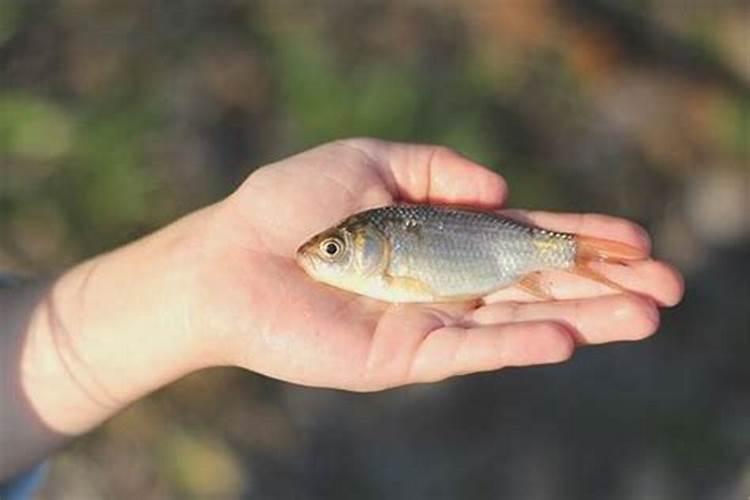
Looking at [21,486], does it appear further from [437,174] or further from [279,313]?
[437,174]

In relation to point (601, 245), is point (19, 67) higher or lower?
lower

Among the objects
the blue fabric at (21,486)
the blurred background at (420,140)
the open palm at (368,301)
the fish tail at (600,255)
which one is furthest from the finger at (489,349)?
the blurred background at (420,140)

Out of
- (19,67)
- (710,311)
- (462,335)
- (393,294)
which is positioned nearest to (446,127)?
(710,311)

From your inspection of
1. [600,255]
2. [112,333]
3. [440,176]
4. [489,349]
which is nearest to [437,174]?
[440,176]

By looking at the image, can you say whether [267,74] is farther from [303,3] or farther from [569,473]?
[569,473]

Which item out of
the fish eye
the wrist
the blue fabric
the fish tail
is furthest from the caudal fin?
the blue fabric

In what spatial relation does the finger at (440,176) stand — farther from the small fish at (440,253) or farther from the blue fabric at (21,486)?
the blue fabric at (21,486)
